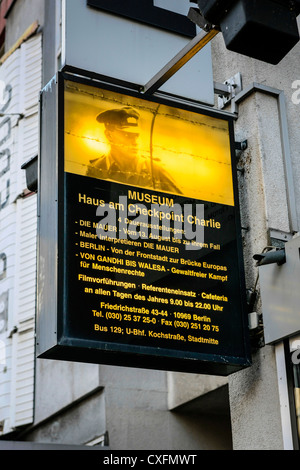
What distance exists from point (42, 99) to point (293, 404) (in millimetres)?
3233

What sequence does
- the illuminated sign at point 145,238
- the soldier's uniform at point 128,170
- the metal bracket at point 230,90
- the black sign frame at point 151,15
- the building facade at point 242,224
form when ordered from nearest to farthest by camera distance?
the illuminated sign at point 145,238, the soldier's uniform at point 128,170, the building facade at point 242,224, the black sign frame at point 151,15, the metal bracket at point 230,90

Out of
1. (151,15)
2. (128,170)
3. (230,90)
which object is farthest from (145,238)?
(151,15)

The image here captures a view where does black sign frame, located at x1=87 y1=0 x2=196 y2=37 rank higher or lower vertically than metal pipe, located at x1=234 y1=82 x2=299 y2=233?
higher

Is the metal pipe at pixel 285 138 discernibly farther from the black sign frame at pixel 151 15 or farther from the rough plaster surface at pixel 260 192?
the black sign frame at pixel 151 15

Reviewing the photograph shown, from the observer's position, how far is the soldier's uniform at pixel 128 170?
6617 mm

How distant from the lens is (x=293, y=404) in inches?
256

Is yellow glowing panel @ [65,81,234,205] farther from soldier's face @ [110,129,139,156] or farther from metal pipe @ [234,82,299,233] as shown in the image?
metal pipe @ [234,82,299,233]

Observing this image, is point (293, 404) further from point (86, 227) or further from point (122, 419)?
point (122, 419)

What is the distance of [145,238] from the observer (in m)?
6.47

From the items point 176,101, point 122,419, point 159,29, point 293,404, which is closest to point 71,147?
point 176,101

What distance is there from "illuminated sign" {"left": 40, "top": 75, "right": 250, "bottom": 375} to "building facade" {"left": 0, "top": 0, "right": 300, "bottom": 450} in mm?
352

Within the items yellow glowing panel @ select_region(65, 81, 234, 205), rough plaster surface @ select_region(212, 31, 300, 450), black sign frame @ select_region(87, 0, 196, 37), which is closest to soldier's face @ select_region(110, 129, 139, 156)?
yellow glowing panel @ select_region(65, 81, 234, 205)

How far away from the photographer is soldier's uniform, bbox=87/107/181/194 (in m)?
6.62

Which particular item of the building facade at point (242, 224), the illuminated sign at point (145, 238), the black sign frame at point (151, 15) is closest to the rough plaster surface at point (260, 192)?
the building facade at point (242, 224)
